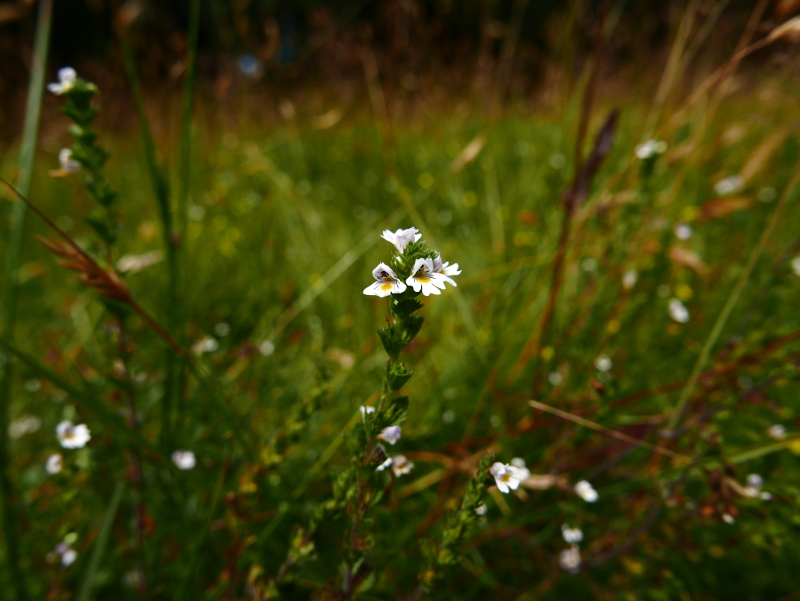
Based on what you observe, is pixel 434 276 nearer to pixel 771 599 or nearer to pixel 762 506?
pixel 762 506

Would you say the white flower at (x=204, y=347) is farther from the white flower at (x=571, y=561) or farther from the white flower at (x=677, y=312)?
the white flower at (x=677, y=312)

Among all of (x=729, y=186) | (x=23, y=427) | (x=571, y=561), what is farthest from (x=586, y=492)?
(x=729, y=186)

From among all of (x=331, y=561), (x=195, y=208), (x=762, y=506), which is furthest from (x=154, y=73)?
(x=762, y=506)

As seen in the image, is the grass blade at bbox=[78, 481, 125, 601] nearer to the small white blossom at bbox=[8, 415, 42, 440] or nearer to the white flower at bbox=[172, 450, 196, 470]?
the white flower at bbox=[172, 450, 196, 470]

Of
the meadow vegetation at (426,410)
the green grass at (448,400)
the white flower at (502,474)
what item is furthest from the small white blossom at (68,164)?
the white flower at (502,474)

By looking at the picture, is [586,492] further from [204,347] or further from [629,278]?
[204,347]

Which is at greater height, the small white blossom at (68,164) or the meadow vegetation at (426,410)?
the small white blossom at (68,164)

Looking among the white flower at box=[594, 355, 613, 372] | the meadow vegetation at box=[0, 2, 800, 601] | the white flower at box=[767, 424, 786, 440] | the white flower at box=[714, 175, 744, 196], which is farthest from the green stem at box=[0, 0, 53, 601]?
the white flower at box=[714, 175, 744, 196]
